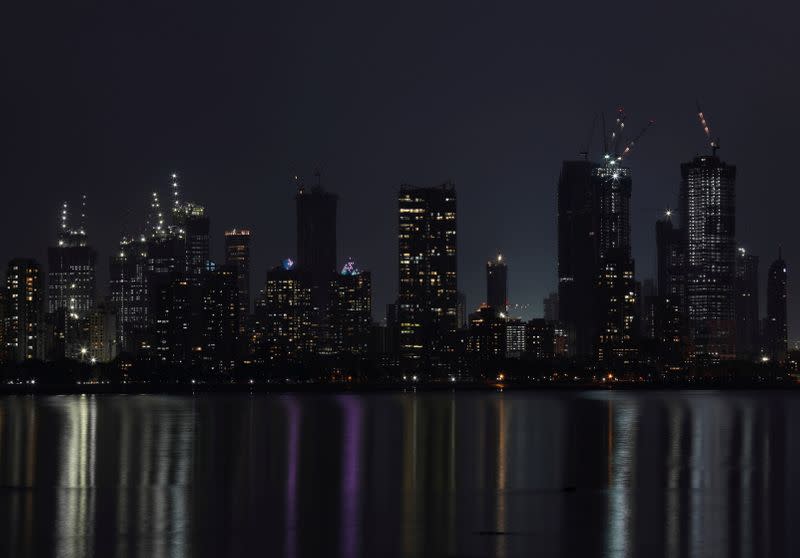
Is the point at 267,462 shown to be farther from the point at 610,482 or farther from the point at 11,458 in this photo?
the point at 610,482

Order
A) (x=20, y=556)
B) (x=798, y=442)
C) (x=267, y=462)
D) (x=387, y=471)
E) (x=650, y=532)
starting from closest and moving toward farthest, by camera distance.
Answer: (x=20, y=556)
(x=650, y=532)
(x=387, y=471)
(x=267, y=462)
(x=798, y=442)

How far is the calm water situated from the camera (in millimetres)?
39562

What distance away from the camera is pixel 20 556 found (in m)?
36.8

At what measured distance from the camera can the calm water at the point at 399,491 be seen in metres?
39.6

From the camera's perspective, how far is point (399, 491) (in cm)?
5325

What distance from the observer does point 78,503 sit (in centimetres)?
4828

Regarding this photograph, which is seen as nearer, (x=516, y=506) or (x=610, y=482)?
(x=516, y=506)

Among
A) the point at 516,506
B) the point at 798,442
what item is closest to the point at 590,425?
the point at 798,442

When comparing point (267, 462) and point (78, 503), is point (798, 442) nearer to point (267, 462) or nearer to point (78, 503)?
point (267, 462)

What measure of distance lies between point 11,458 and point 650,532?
3838cm

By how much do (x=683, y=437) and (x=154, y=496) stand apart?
47266mm

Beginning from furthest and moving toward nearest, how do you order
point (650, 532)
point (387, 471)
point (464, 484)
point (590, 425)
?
point (590, 425) < point (387, 471) < point (464, 484) < point (650, 532)

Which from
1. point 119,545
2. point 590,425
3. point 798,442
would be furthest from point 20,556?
point 590,425

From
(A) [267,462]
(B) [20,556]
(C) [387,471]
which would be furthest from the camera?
(A) [267,462]
